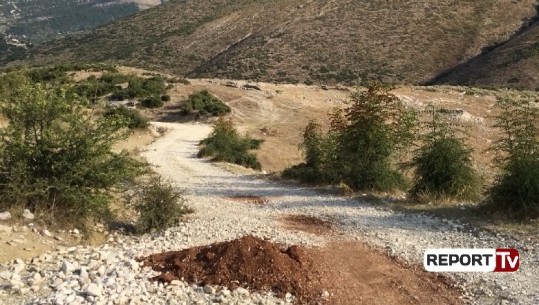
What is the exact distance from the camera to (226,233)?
36.6 ft

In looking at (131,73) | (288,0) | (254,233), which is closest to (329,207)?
(254,233)

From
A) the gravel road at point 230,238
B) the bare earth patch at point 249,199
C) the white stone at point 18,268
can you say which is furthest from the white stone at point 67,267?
the bare earth patch at point 249,199

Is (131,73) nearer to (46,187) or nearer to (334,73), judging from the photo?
(334,73)

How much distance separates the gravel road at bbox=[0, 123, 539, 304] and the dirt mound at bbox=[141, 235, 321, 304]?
0.25 meters

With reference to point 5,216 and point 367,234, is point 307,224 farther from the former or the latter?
point 5,216

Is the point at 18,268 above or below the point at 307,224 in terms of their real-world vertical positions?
above

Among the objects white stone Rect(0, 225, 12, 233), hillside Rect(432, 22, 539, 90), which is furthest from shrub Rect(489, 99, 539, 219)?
hillside Rect(432, 22, 539, 90)

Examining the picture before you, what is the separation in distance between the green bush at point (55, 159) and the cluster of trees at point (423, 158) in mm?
7916

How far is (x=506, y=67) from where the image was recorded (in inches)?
2623

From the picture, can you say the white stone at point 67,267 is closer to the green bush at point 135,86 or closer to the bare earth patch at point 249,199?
the bare earth patch at point 249,199

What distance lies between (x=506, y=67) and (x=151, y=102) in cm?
4779

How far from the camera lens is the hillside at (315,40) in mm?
74938

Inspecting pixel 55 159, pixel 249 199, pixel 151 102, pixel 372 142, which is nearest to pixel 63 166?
pixel 55 159

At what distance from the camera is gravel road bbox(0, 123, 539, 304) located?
25.2 ft
